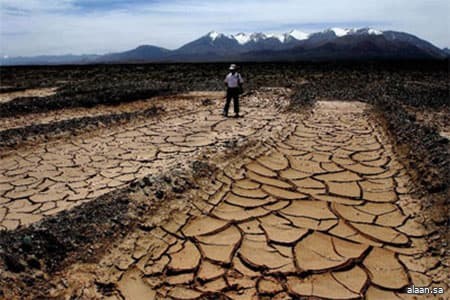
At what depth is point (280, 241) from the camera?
4133 millimetres

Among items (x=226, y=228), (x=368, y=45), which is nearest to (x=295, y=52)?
(x=368, y=45)

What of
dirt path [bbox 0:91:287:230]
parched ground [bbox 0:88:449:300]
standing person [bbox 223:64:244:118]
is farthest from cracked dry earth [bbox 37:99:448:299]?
standing person [bbox 223:64:244:118]

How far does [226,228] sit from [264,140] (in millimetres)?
3167

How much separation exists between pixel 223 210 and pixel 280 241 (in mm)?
929

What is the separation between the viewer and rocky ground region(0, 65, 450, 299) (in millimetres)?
3520

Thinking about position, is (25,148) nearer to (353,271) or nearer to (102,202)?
(102,202)

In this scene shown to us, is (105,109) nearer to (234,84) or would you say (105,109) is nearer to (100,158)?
(234,84)

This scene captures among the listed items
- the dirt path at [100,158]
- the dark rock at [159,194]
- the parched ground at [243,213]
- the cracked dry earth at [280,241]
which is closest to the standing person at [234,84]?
the dirt path at [100,158]

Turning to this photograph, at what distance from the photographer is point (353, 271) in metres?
3.66

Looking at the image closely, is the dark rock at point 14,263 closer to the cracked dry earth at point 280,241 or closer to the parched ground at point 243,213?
the parched ground at point 243,213

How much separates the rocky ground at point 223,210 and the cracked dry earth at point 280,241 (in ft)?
0.05

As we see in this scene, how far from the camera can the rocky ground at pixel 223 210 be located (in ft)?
11.5

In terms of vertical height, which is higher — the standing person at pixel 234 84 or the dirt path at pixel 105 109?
the standing person at pixel 234 84

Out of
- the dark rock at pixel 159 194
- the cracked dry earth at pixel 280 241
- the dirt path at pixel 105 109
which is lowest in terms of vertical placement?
the cracked dry earth at pixel 280 241
